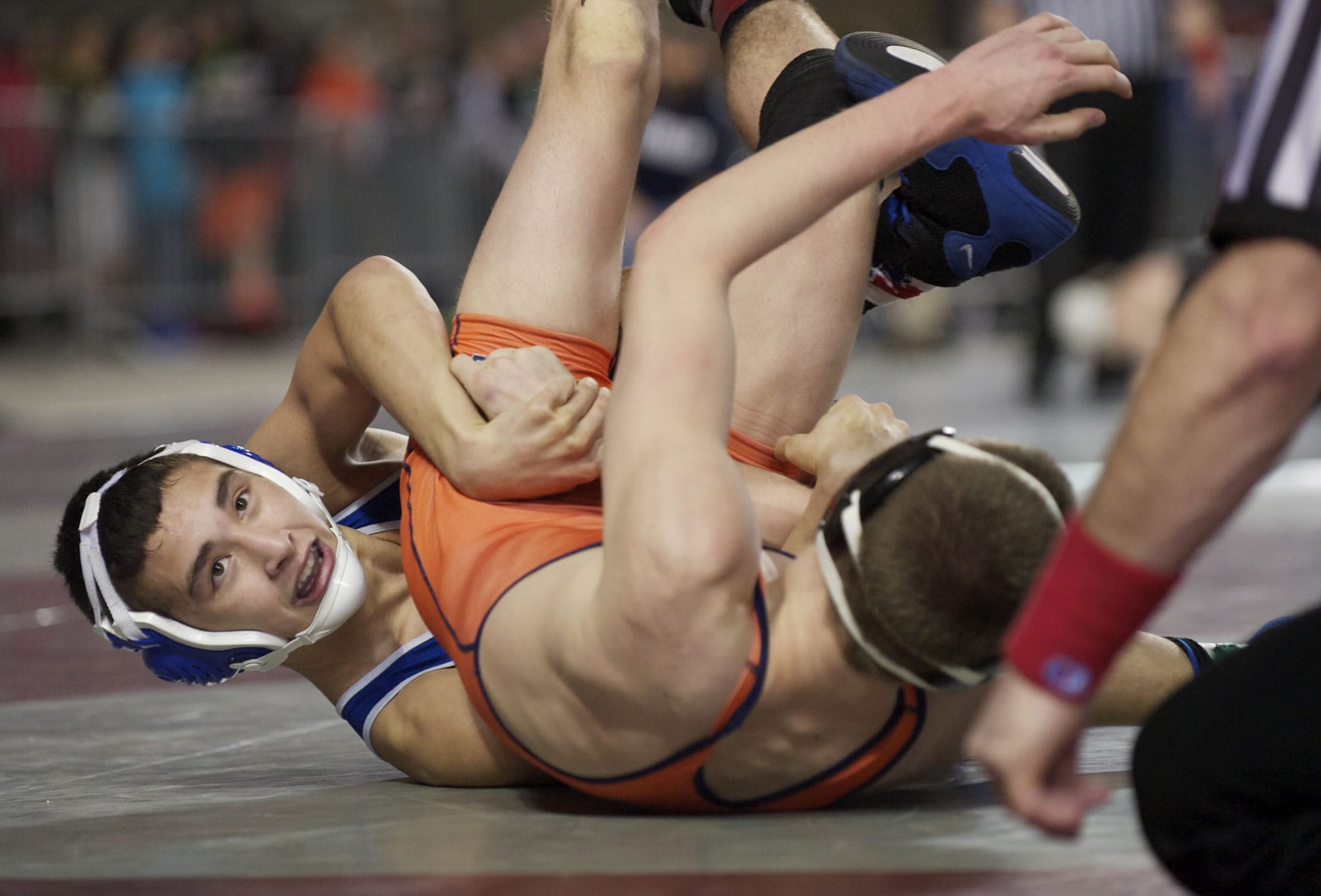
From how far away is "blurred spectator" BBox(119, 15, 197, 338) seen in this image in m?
11.2

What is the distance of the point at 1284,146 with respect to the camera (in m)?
1.30

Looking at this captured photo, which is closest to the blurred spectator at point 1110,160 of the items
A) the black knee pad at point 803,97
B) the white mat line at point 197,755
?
the black knee pad at point 803,97

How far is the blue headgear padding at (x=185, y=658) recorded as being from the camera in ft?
8.68

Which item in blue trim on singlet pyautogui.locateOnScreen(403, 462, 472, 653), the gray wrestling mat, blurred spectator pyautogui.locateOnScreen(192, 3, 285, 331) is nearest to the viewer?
the gray wrestling mat

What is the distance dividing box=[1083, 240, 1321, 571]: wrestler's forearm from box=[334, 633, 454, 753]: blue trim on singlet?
1.54 metres

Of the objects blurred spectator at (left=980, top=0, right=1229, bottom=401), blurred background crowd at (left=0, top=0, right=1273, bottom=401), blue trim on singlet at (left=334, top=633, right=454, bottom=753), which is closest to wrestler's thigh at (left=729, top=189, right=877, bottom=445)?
blue trim on singlet at (left=334, top=633, right=454, bottom=753)

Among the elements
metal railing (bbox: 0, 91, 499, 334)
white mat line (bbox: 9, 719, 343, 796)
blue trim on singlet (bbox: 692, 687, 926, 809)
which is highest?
blue trim on singlet (bbox: 692, 687, 926, 809)

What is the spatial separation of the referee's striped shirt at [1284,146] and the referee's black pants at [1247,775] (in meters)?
0.53

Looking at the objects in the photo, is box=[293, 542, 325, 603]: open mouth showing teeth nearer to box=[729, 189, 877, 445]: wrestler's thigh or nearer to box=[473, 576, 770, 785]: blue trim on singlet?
box=[473, 576, 770, 785]: blue trim on singlet

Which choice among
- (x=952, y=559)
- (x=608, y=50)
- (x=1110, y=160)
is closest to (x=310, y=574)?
(x=608, y=50)

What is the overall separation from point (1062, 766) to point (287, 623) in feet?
5.03

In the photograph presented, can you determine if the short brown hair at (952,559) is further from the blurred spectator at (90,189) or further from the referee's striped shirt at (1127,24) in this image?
the blurred spectator at (90,189)

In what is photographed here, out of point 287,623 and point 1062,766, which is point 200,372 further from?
point 1062,766

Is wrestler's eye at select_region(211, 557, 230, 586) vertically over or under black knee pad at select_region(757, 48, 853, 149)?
under
